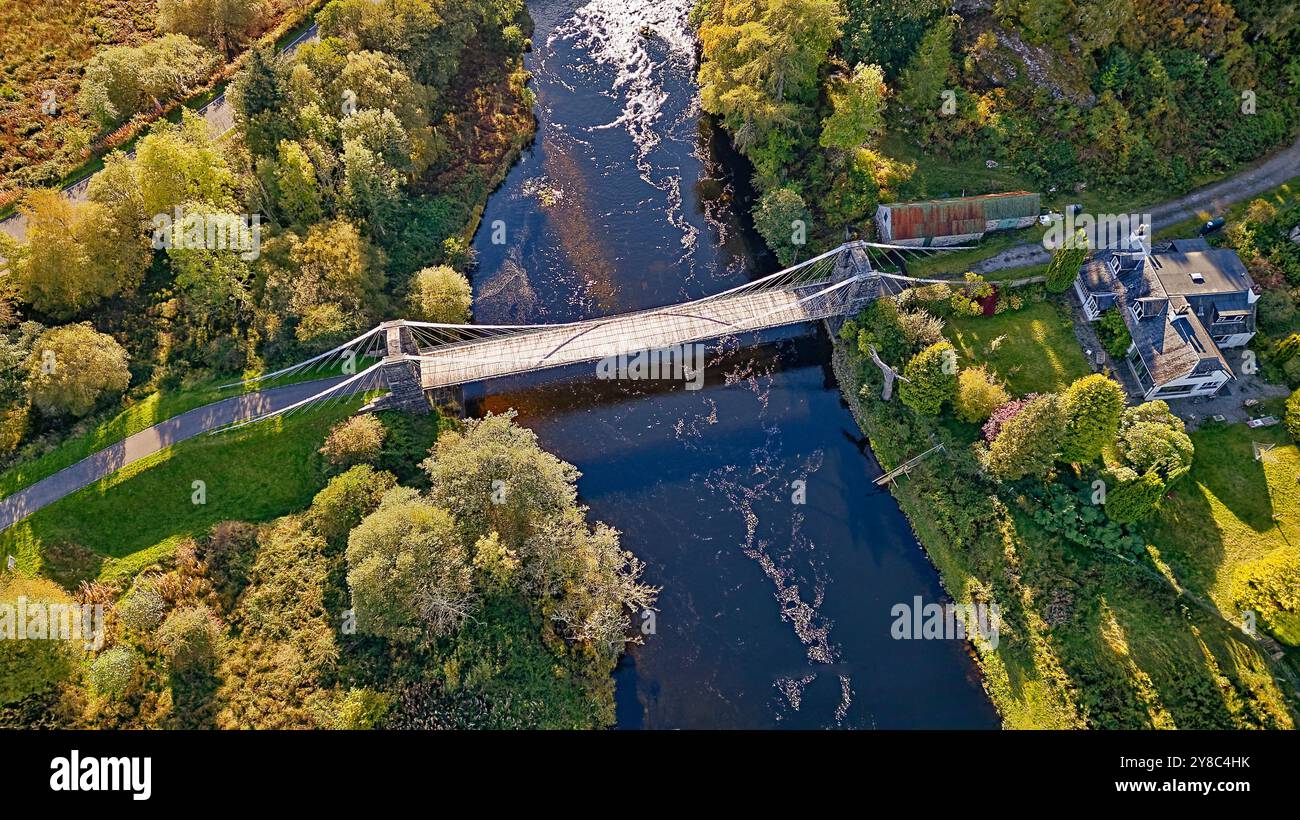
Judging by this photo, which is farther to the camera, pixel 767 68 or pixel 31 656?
pixel 767 68

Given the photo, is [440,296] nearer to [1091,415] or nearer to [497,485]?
[497,485]

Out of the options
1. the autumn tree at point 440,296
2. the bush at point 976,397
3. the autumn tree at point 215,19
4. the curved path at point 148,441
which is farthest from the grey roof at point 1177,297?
the autumn tree at point 215,19

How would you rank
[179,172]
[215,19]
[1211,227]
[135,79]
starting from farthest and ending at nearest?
[215,19] < [135,79] < [1211,227] < [179,172]

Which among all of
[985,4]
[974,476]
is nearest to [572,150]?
[985,4]

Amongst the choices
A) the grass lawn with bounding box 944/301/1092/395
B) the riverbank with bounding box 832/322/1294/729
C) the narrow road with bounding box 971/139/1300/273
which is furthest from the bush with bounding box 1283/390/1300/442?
the narrow road with bounding box 971/139/1300/273

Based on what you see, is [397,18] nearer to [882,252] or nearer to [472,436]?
[472,436]

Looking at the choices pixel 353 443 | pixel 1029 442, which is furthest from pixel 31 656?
pixel 1029 442

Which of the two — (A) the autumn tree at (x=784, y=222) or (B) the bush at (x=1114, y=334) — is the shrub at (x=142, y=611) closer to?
(A) the autumn tree at (x=784, y=222)
